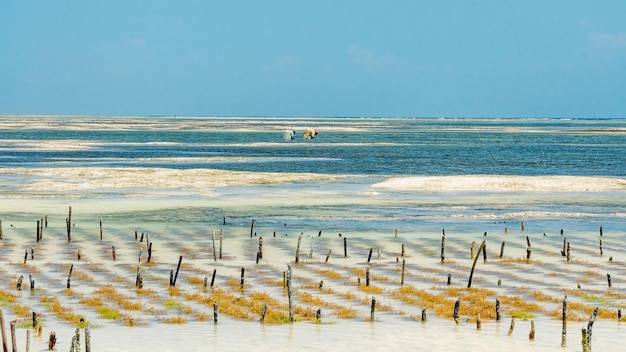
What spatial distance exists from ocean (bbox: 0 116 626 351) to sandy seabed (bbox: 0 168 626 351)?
0.10m

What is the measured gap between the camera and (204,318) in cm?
2488

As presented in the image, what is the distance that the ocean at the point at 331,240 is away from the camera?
→ 942 inches

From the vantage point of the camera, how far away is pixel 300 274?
3172 cm

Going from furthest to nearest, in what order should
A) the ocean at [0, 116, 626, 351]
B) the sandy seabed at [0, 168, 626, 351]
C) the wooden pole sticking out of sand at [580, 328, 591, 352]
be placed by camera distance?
1. the ocean at [0, 116, 626, 351]
2. the sandy seabed at [0, 168, 626, 351]
3. the wooden pole sticking out of sand at [580, 328, 591, 352]

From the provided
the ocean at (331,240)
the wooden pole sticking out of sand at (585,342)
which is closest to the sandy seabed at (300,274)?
the ocean at (331,240)

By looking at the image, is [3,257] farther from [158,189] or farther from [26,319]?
[158,189]

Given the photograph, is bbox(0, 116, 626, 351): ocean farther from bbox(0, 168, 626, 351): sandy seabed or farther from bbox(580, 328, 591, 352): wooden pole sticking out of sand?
bbox(580, 328, 591, 352): wooden pole sticking out of sand

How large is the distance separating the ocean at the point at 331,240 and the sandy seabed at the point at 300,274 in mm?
99

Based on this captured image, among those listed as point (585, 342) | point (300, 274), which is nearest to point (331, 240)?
point (300, 274)

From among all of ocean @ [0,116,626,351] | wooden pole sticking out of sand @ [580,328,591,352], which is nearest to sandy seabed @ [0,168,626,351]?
ocean @ [0,116,626,351]

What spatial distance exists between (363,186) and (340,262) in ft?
115

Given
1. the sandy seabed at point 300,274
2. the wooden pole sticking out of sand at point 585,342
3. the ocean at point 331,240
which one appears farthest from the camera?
the ocean at point 331,240

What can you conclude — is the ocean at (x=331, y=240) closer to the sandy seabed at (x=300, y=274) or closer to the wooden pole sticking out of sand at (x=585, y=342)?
the sandy seabed at (x=300, y=274)

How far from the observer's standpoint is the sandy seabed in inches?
910
